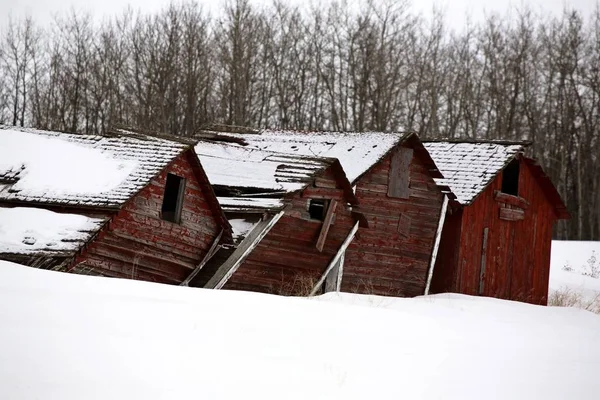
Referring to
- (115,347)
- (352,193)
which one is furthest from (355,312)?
(352,193)

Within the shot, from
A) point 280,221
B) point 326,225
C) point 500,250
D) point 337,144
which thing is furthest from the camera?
point 500,250

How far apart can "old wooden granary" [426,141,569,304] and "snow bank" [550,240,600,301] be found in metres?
3.03

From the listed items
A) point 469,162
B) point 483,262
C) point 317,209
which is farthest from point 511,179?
point 317,209

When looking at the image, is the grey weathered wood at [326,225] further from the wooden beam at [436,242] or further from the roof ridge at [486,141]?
the roof ridge at [486,141]

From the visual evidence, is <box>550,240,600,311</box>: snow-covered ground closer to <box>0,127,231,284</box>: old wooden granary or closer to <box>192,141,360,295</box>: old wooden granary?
<box>192,141,360,295</box>: old wooden granary

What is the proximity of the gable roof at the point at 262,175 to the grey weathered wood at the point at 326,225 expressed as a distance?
0.65m

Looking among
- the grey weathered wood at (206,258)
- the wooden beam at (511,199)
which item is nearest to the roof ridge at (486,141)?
the wooden beam at (511,199)

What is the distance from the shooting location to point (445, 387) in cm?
998

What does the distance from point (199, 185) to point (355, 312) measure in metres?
7.40

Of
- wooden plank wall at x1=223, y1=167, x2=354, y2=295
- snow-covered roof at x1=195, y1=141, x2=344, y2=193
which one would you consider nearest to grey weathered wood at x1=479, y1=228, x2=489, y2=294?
wooden plank wall at x1=223, y1=167, x2=354, y2=295

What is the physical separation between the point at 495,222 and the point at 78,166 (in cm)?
1377

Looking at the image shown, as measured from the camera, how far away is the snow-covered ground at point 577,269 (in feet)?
104

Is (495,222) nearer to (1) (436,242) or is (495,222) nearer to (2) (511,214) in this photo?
(2) (511,214)

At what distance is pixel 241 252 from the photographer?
2003cm
